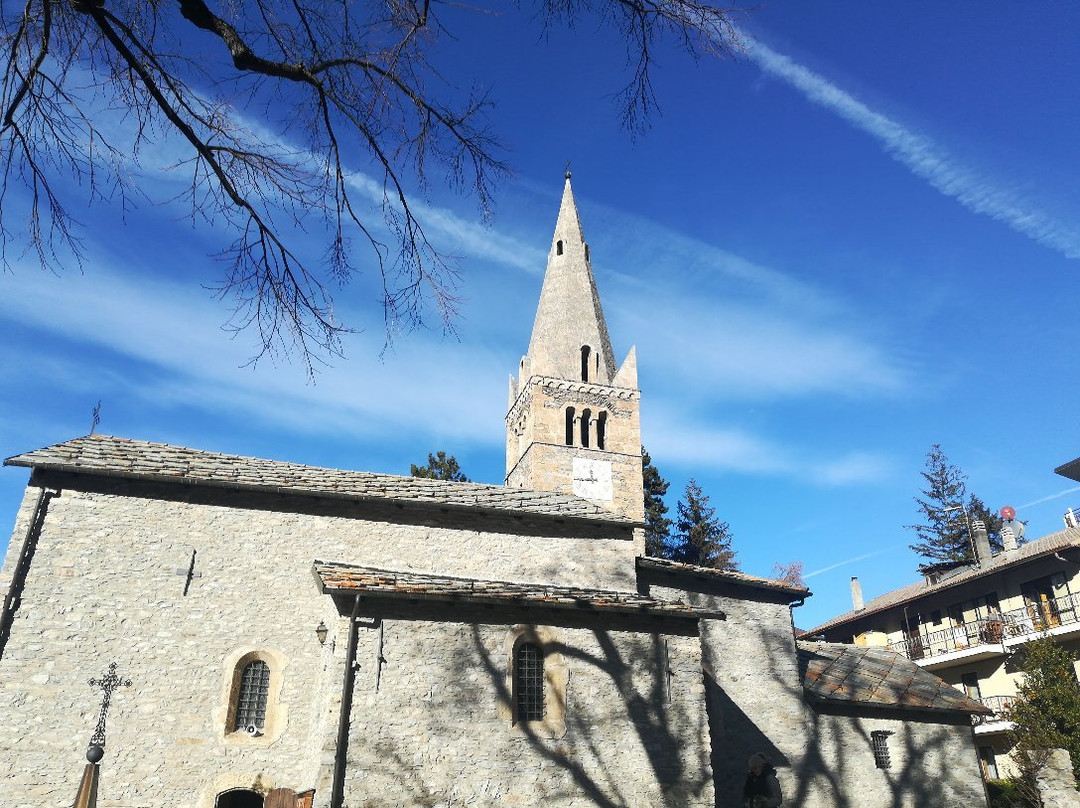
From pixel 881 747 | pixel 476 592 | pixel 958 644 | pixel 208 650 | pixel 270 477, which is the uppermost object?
pixel 270 477

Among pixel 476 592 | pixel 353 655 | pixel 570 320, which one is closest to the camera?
pixel 353 655

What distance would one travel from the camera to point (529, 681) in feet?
42.8

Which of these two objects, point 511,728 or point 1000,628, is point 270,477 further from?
point 1000,628

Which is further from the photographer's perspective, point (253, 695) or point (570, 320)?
point (570, 320)

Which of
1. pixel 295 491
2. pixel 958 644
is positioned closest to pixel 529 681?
pixel 295 491

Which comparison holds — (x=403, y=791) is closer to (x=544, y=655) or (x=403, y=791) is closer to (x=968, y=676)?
(x=544, y=655)

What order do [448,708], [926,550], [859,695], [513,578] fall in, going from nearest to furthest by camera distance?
1. [448,708]
2. [513,578]
3. [859,695]
4. [926,550]

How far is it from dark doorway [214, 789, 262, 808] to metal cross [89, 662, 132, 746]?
7.16 feet

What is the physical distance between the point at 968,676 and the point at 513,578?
800 inches

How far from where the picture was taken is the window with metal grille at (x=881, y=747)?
18297 mm

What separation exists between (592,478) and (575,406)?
354 cm

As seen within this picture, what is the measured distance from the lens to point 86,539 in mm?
13766

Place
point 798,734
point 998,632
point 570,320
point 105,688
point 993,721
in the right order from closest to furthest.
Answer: point 105,688 → point 798,734 → point 993,721 → point 998,632 → point 570,320

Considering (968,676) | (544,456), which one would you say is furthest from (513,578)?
A: (968,676)
